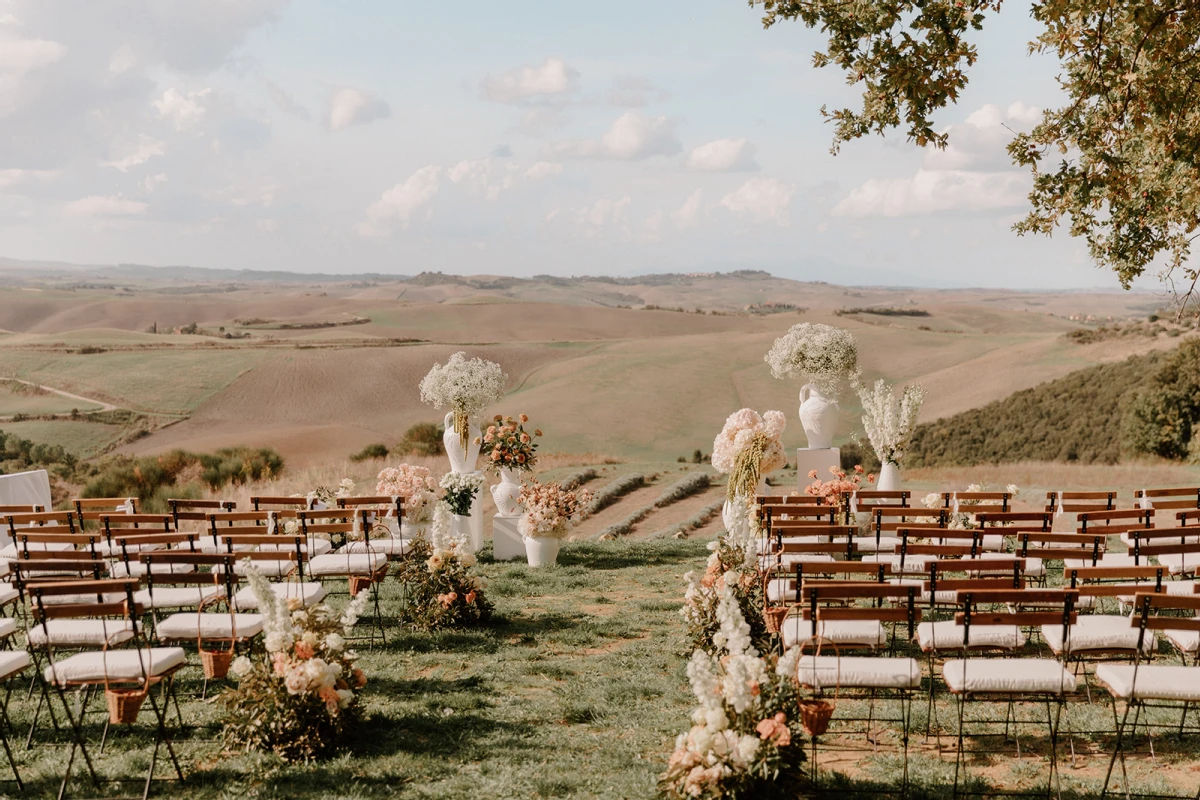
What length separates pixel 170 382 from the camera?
65250 millimetres

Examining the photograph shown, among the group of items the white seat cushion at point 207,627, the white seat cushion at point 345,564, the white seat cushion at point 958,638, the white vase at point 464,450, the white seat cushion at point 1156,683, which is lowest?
the white seat cushion at point 345,564

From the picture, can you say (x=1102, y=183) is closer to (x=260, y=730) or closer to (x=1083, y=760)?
(x=1083, y=760)

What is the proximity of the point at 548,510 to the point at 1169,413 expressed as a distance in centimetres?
2760

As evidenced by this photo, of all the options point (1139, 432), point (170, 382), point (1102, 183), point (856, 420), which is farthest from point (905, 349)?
point (1102, 183)

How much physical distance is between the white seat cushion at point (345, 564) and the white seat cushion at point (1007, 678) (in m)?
4.75

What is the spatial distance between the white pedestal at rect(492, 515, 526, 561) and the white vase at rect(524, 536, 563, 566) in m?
0.38

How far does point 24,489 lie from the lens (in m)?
12.3

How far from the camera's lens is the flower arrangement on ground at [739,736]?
167 inches

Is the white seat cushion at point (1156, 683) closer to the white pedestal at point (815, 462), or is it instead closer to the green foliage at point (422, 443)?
the white pedestal at point (815, 462)

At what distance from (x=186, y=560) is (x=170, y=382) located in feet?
212

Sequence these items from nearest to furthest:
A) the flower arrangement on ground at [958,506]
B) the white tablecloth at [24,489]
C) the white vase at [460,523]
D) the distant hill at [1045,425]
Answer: the flower arrangement on ground at [958,506]
the white vase at [460,523]
the white tablecloth at [24,489]
the distant hill at [1045,425]

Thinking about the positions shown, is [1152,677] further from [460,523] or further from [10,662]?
[460,523]

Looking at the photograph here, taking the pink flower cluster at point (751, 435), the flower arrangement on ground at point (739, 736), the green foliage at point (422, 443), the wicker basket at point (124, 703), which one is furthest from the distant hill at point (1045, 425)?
the wicker basket at point (124, 703)

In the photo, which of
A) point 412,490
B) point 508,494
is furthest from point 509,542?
point 412,490
